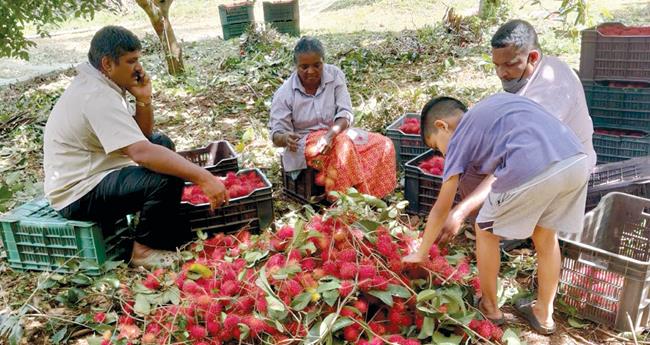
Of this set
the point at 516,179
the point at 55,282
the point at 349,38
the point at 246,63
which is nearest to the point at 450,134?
the point at 516,179

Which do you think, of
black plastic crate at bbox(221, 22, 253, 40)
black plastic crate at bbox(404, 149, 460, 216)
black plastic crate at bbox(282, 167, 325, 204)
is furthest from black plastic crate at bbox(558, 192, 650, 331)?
black plastic crate at bbox(221, 22, 253, 40)

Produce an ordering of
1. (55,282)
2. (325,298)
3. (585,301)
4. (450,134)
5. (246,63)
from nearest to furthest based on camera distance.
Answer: (325,298) → (450,134) → (585,301) → (55,282) → (246,63)

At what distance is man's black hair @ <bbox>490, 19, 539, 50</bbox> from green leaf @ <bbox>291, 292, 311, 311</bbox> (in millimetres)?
1394

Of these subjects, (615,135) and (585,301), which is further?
(615,135)

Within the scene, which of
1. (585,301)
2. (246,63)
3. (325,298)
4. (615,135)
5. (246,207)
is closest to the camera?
(325,298)

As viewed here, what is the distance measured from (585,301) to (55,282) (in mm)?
2457

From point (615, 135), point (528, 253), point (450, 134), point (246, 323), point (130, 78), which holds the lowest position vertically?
point (528, 253)

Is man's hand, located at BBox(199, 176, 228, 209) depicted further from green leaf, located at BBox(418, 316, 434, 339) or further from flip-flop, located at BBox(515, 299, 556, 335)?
flip-flop, located at BBox(515, 299, 556, 335)

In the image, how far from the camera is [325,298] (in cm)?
193

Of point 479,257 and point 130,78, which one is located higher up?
point 130,78

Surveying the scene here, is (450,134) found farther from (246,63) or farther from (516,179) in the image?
(246,63)

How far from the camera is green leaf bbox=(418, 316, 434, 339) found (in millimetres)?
1918

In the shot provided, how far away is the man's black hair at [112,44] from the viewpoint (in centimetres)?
264

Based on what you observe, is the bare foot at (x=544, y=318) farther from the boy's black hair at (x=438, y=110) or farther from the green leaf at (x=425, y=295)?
the boy's black hair at (x=438, y=110)
